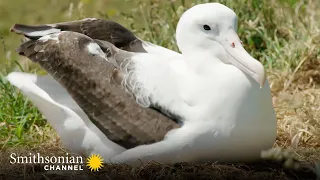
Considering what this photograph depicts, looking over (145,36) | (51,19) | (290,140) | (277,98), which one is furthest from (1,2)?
(290,140)

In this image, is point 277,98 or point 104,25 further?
point 277,98

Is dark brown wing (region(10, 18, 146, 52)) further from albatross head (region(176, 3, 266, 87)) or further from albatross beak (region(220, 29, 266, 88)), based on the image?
albatross beak (region(220, 29, 266, 88))

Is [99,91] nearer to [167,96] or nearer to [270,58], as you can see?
[167,96]

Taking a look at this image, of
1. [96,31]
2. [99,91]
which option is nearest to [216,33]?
[99,91]

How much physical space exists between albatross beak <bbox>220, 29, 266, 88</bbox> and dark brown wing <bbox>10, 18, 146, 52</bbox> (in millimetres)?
782

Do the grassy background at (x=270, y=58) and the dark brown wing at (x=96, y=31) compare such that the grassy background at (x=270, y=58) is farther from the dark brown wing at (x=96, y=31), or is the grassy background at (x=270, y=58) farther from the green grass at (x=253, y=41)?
the dark brown wing at (x=96, y=31)

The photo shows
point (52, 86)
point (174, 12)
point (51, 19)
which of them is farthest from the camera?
point (51, 19)

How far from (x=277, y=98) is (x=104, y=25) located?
5.50 feet

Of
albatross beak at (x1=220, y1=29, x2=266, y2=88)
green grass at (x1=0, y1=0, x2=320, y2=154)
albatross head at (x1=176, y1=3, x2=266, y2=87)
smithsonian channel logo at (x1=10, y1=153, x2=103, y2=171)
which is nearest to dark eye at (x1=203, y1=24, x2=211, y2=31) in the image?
albatross head at (x1=176, y1=3, x2=266, y2=87)

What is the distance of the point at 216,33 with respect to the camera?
570 centimetres

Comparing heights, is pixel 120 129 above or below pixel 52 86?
below

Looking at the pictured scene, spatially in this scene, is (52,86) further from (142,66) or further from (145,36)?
(145,36)

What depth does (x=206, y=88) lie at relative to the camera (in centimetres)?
555

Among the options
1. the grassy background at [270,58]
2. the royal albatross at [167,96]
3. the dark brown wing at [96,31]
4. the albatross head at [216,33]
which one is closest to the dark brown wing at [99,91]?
the royal albatross at [167,96]
